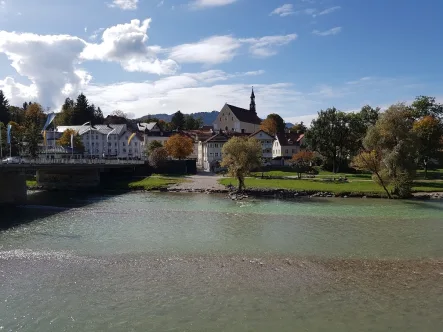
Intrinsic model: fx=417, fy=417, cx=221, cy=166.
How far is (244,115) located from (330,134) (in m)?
62.8

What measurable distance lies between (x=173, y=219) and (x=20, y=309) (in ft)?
66.6

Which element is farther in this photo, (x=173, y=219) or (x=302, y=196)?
(x=302, y=196)

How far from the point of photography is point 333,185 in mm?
58281

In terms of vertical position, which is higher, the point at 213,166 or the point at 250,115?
the point at 250,115

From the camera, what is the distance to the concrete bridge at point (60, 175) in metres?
46.9

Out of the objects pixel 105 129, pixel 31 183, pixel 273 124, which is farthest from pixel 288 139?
pixel 31 183

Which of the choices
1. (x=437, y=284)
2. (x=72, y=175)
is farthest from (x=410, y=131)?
(x=72, y=175)

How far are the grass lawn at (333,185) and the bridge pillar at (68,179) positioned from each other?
21.9 m

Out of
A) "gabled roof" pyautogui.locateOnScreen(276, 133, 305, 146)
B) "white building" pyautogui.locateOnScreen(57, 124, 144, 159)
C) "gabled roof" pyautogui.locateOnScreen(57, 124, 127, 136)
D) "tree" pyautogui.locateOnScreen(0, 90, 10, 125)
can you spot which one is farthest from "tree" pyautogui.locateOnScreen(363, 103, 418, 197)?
"tree" pyautogui.locateOnScreen(0, 90, 10, 125)

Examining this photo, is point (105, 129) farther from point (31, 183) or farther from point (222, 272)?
point (222, 272)

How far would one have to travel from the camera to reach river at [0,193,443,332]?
50.9ft

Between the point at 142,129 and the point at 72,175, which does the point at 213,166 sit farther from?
the point at 142,129

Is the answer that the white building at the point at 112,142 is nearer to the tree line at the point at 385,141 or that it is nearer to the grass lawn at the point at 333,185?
the tree line at the point at 385,141

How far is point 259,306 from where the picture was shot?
54.5 ft
